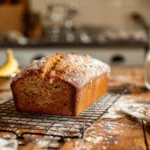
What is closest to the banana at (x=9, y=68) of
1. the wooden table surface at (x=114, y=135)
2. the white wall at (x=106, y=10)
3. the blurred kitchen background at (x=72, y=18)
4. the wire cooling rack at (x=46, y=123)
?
the wire cooling rack at (x=46, y=123)

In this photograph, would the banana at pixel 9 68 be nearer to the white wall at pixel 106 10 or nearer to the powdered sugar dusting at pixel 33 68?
the powdered sugar dusting at pixel 33 68

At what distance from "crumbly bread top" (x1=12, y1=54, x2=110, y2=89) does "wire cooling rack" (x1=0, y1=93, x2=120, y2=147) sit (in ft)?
0.35

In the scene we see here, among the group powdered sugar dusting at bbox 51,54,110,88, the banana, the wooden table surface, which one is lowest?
the wooden table surface

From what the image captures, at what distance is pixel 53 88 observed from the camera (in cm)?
125

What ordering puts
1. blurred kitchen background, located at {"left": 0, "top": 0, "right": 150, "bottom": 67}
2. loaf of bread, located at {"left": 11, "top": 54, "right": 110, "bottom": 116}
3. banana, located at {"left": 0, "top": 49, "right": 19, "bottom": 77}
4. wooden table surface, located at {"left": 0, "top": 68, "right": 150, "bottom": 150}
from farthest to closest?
1. blurred kitchen background, located at {"left": 0, "top": 0, "right": 150, "bottom": 67}
2. banana, located at {"left": 0, "top": 49, "right": 19, "bottom": 77}
3. loaf of bread, located at {"left": 11, "top": 54, "right": 110, "bottom": 116}
4. wooden table surface, located at {"left": 0, "top": 68, "right": 150, "bottom": 150}

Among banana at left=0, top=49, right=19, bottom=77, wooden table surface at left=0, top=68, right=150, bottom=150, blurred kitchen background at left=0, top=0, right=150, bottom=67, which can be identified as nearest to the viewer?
wooden table surface at left=0, top=68, right=150, bottom=150

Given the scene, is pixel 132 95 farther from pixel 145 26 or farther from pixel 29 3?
pixel 29 3

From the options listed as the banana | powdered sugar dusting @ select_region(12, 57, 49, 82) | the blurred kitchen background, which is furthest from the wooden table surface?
the blurred kitchen background

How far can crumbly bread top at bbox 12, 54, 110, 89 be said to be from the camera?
1255 millimetres

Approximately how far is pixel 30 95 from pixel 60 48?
200cm

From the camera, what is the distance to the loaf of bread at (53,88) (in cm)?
124

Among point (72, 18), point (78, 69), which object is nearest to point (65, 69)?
point (78, 69)

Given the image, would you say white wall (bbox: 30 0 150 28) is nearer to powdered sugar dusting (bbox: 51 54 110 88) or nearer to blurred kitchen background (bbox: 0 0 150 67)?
blurred kitchen background (bbox: 0 0 150 67)

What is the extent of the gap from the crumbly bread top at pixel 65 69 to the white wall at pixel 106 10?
2.47m
